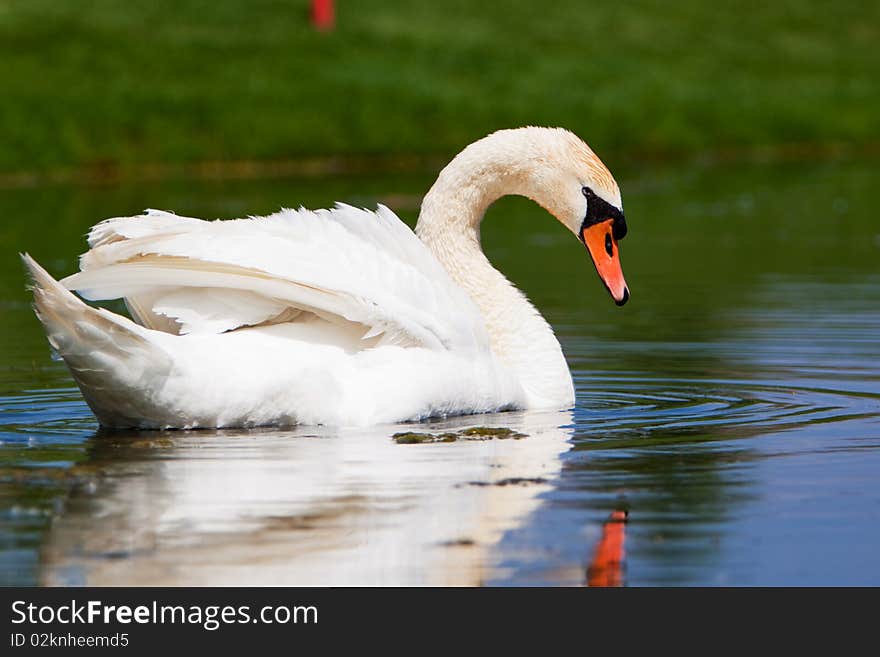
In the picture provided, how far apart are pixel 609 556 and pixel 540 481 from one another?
1.15 metres

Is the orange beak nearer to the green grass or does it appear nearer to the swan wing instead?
the swan wing

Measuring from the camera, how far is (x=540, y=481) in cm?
653

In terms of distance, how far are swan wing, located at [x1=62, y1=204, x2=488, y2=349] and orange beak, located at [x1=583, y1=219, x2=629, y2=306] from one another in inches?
39.5

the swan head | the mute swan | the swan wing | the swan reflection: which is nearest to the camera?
the swan reflection

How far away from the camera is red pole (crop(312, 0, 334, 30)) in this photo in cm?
3969

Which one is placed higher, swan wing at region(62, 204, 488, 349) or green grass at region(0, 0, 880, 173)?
green grass at region(0, 0, 880, 173)

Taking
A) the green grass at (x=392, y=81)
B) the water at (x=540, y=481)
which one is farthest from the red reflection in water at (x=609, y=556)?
the green grass at (x=392, y=81)

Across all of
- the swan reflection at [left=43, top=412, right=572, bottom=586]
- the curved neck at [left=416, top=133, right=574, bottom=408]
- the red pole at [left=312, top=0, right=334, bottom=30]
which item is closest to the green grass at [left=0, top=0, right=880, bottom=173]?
the red pole at [left=312, top=0, right=334, bottom=30]

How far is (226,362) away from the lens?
721cm

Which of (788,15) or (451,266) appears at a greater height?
(788,15)

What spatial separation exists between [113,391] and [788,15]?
40.0 metres

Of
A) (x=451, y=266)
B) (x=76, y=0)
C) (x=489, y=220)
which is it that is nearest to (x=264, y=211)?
(x=489, y=220)

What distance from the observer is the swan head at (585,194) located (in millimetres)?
8719

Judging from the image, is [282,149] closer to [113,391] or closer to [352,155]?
[352,155]
